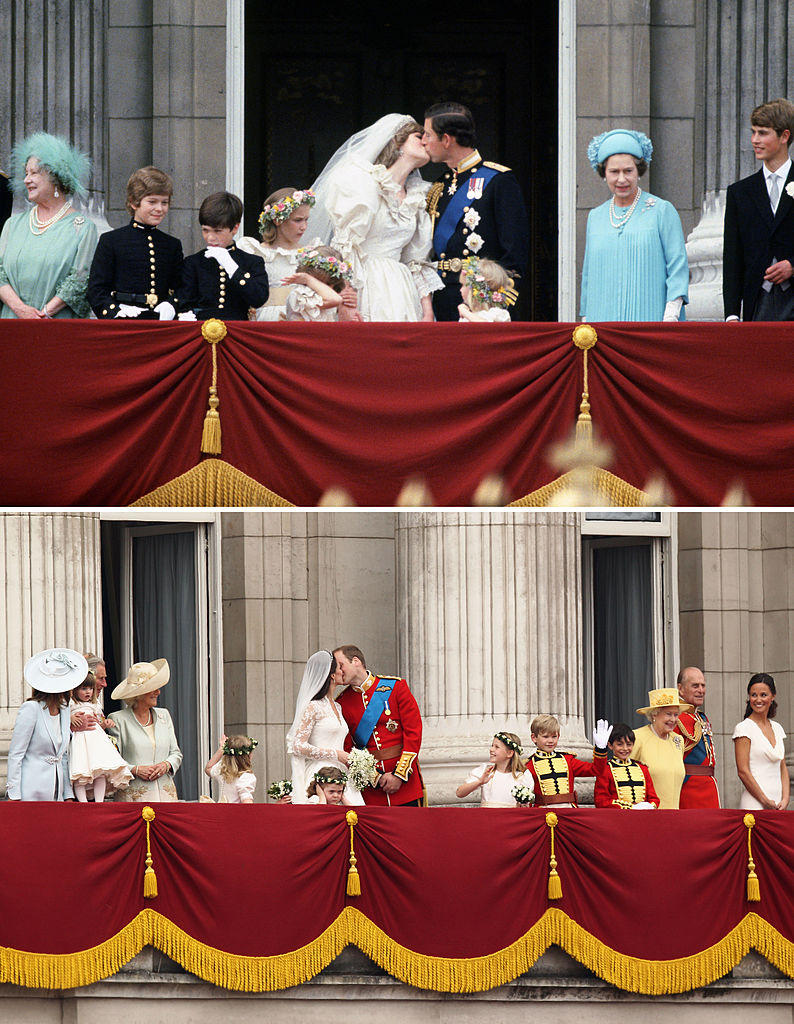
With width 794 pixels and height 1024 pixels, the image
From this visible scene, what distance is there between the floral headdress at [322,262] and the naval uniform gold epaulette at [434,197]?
30.9 inches

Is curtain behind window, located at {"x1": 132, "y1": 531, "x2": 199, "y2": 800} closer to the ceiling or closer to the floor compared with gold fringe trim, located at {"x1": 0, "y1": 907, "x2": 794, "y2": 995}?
closer to the ceiling

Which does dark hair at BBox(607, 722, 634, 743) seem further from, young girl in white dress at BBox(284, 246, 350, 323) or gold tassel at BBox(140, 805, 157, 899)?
young girl in white dress at BBox(284, 246, 350, 323)

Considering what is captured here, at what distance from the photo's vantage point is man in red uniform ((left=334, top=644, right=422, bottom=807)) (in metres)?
15.1

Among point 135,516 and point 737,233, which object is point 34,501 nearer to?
point 737,233

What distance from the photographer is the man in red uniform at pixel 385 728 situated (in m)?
15.1

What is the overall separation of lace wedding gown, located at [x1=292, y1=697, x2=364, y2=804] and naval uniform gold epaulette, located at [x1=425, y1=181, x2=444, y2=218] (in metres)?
3.31

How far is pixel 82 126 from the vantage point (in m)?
18.5

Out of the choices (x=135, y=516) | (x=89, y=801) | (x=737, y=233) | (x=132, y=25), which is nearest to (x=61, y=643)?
(x=135, y=516)

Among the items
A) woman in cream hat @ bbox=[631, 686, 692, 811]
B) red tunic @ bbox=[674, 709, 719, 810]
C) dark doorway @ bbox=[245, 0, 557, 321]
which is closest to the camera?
woman in cream hat @ bbox=[631, 686, 692, 811]

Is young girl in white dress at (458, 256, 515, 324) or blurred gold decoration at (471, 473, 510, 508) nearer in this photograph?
blurred gold decoration at (471, 473, 510, 508)

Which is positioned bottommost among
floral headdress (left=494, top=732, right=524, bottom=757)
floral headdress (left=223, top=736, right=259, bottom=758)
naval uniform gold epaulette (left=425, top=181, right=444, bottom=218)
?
floral headdress (left=223, top=736, right=259, bottom=758)

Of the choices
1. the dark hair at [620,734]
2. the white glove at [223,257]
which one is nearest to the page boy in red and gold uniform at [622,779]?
the dark hair at [620,734]

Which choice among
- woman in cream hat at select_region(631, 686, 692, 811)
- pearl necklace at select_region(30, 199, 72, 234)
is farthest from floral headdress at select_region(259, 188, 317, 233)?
woman in cream hat at select_region(631, 686, 692, 811)

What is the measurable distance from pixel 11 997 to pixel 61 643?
4.50m
